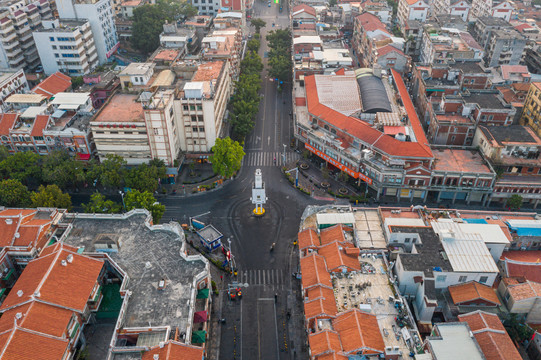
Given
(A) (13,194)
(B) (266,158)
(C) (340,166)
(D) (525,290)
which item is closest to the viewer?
(D) (525,290)

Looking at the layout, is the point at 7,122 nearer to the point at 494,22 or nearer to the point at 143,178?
the point at 143,178

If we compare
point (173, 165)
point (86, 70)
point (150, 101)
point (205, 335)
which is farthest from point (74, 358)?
point (86, 70)

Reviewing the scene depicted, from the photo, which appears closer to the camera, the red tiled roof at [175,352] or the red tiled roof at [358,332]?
the red tiled roof at [175,352]

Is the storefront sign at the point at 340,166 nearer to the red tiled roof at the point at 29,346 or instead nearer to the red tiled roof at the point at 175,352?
the red tiled roof at the point at 175,352

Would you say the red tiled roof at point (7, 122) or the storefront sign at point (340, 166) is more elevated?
the red tiled roof at point (7, 122)

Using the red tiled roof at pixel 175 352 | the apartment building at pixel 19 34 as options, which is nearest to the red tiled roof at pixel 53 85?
the apartment building at pixel 19 34

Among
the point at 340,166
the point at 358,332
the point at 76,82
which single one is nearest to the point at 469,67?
the point at 340,166

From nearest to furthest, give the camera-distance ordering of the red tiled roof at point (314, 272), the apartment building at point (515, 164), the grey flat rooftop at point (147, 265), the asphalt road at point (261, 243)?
the grey flat rooftop at point (147, 265) → the red tiled roof at point (314, 272) → the asphalt road at point (261, 243) → the apartment building at point (515, 164)

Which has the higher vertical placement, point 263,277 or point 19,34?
point 19,34
